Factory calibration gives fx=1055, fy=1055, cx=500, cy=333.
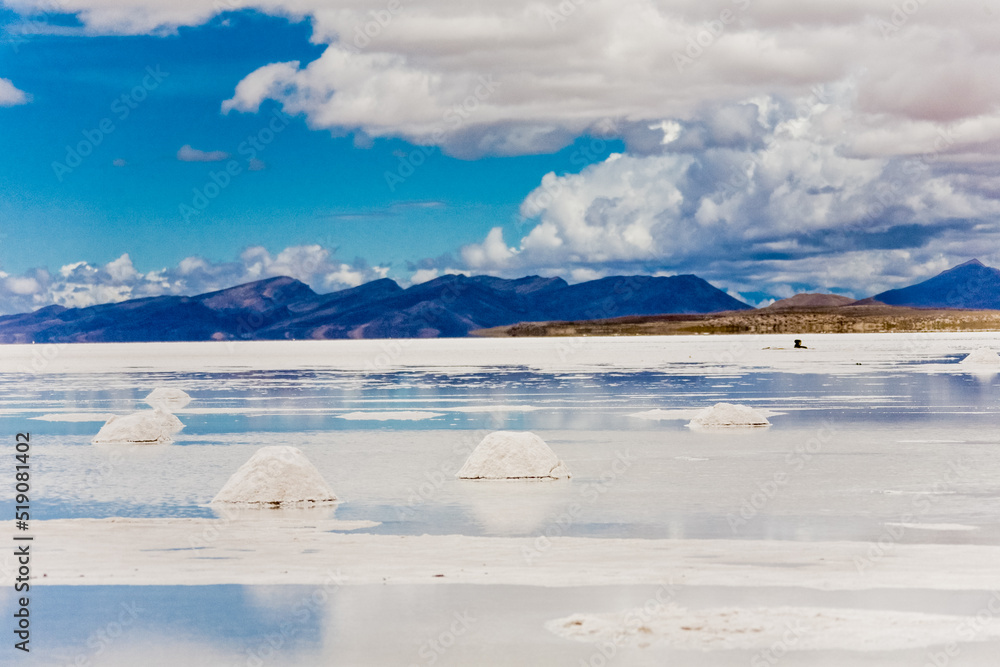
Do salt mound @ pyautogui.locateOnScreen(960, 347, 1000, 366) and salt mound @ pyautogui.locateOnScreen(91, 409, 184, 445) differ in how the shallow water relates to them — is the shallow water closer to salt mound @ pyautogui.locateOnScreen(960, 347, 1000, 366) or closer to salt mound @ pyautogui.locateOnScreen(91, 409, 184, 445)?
salt mound @ pyautogui.locateOnScreen(91, 409, 184, 445)

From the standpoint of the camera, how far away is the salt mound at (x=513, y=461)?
60.4ft

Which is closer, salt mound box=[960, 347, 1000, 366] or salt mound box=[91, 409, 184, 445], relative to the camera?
salt mound box=[91, 409, 184, 445]

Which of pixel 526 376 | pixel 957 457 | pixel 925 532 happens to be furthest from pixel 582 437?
pixel 526 376

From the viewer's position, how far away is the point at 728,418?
26.5 meters

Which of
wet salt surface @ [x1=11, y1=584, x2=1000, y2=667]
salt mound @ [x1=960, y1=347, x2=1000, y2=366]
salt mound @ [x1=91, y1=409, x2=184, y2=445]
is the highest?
salt mound @ [x1=91, y1=409, x2=184, y2=445]

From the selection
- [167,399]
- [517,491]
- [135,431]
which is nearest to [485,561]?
[517,491]

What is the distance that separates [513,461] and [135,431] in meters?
11.3

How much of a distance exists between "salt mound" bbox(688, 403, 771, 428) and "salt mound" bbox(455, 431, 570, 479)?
9.05 metres

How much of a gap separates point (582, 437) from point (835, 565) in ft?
44.8

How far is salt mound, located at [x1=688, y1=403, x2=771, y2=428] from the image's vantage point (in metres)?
26.5

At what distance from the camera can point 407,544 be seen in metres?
12.7

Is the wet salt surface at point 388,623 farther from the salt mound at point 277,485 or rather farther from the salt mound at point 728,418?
the salt mound at point 728,418

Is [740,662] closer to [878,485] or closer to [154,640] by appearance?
[154,640]

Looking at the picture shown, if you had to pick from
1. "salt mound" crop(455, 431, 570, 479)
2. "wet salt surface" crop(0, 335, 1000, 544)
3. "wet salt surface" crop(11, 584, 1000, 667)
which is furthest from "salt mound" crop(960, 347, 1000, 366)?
"wet salt surface" crop(11, 584, 1000, 667)
